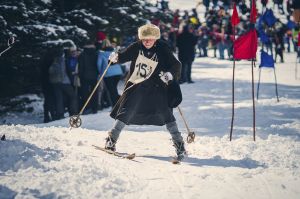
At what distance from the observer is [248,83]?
16.0 m

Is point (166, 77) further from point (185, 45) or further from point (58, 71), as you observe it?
point (185, 45)

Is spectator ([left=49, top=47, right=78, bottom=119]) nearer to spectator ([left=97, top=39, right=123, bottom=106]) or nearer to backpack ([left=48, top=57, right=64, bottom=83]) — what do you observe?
backpack ([left=48, top=57, right=64, bottom=83])

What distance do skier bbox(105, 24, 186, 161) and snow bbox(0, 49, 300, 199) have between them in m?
0.55

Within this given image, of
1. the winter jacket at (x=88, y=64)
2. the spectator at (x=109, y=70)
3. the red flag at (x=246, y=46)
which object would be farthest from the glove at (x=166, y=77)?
the winter jacket at (x=88, y=64)

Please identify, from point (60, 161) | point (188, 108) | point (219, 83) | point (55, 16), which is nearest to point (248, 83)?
point (219, 83)

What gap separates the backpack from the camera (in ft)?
37.2

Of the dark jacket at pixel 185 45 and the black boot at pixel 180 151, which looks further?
the dark jacket at pixel 185 45

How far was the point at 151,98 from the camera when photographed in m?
6.01

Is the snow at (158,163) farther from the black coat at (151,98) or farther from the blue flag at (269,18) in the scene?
the blue flag at (269,18)

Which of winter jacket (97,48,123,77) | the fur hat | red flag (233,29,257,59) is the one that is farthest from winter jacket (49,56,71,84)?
the fur hat

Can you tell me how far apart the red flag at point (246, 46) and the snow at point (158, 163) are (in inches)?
57.1

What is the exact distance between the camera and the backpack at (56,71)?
37.2ft

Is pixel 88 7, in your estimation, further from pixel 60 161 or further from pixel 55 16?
pixel 60 161

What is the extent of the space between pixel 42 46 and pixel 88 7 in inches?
127
